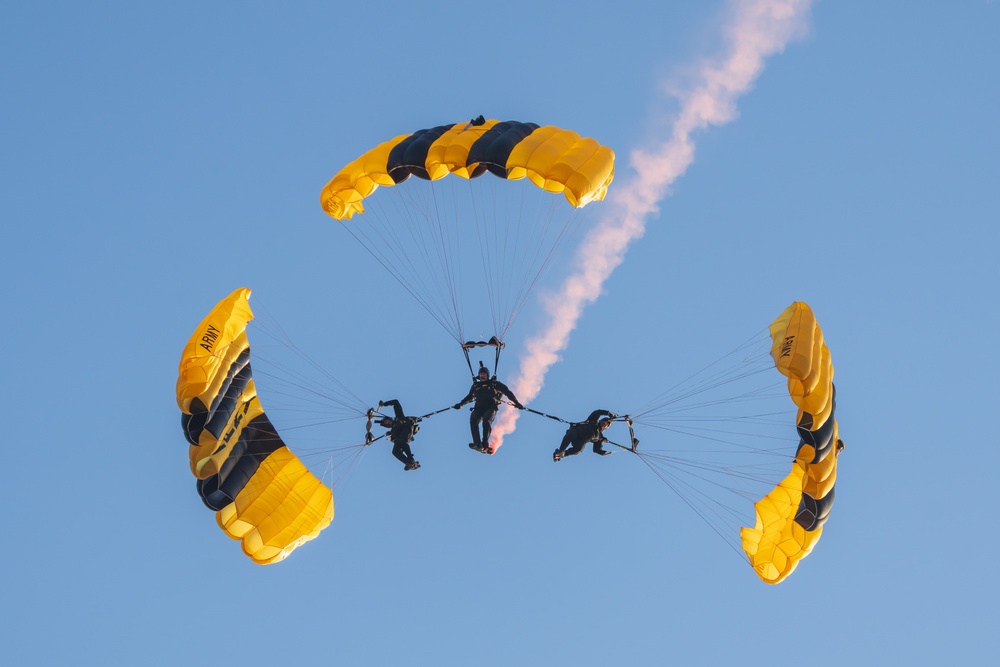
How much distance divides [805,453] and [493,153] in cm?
541

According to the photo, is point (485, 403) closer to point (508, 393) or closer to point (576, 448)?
point (508, 393)

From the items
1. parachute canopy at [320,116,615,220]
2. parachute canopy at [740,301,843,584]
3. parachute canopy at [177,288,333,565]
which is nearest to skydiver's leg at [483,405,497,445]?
parachute canopy at [177,288,333,565]

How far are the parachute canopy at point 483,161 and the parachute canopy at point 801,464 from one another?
3146 mm

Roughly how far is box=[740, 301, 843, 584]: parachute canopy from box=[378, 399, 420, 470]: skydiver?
4.67m

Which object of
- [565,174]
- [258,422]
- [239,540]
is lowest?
[239,540]

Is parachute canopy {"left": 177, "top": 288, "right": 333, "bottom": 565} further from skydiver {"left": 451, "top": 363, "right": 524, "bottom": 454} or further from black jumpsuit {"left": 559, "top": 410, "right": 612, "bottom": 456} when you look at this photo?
black jumpsuit {"left": 559, "top": 410, "right": 612, "bottom": 456}

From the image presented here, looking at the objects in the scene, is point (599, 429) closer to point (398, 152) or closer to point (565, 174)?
point (565, 174)

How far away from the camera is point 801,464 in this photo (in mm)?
17750

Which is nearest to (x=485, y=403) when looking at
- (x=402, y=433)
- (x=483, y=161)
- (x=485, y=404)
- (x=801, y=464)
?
(x=485, y=404)

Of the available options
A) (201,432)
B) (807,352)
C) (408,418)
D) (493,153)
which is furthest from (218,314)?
(807,352)

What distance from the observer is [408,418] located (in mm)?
18484

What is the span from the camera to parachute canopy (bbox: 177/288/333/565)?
17.2m

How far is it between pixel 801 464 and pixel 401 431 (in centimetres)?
507

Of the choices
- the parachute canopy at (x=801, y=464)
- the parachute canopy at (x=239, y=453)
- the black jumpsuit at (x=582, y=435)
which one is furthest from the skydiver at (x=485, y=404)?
the parachute canopy at (x=801, y=464)
